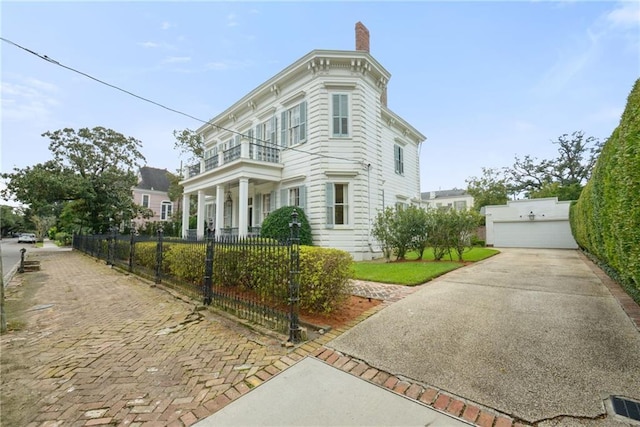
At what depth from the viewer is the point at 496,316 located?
169 inches

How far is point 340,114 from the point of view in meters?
12.5

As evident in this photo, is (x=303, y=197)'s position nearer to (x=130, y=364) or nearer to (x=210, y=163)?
(x=210, y=163)

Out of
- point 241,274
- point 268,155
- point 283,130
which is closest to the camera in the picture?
point 241,274

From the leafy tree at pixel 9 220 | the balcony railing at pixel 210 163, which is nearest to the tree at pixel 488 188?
the balcony railing at pixel 210 163

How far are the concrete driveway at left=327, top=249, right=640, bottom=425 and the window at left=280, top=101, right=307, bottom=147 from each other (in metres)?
10.1

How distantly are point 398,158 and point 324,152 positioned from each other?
265 inches

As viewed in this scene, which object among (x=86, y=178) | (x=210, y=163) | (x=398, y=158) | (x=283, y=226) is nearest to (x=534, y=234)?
(x=398, y=158)

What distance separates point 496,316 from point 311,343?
3058 millimetres

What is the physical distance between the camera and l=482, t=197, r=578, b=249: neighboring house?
1911 cm

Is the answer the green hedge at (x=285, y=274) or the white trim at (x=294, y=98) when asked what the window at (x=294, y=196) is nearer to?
the white trim at (x=294, y=98)

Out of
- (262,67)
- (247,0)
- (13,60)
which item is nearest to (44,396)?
(13,60)

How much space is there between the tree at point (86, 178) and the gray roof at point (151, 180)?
32.8ft

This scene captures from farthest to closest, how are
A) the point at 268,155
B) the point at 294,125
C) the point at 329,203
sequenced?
the point at 268,155 → the point at 294,125 → the point at 329,203

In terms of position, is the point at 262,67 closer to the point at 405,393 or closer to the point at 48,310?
the point at 48,310
